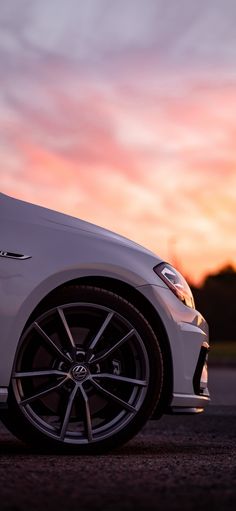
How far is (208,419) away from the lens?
946 centimetres

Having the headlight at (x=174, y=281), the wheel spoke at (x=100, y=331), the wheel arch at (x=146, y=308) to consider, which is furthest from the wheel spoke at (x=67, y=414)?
the headlight at (x=174, y=281)

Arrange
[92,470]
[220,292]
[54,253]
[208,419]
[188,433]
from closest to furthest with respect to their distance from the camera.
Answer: [92,470], [54,253], [188,433], [208,419], [220,292]

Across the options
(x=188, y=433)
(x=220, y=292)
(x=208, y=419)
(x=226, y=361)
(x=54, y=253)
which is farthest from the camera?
(x=220, y=292)

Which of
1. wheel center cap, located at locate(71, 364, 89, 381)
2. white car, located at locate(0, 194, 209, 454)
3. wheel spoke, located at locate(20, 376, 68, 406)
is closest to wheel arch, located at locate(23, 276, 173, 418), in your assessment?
white car, located at locate(0, 194, 209, 454)

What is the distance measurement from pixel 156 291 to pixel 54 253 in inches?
25.7

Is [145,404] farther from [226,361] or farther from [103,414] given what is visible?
[226,361]

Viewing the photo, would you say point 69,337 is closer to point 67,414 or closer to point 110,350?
point 110,350

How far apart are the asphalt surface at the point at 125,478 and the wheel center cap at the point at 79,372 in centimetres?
43

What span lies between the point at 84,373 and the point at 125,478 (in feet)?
4.04

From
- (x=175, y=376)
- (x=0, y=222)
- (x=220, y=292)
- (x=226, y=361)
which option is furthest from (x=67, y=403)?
(x=220, y=292)

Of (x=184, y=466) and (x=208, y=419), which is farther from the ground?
(x=208, y=419)

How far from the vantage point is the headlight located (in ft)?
18.6

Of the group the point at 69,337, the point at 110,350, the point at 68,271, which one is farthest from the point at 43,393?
the point at 68,271

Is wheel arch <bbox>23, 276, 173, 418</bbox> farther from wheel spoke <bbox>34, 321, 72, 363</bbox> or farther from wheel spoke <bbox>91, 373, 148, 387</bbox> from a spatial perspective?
wheel spoke <bbox>34, 321, 72, 363</bbox>
